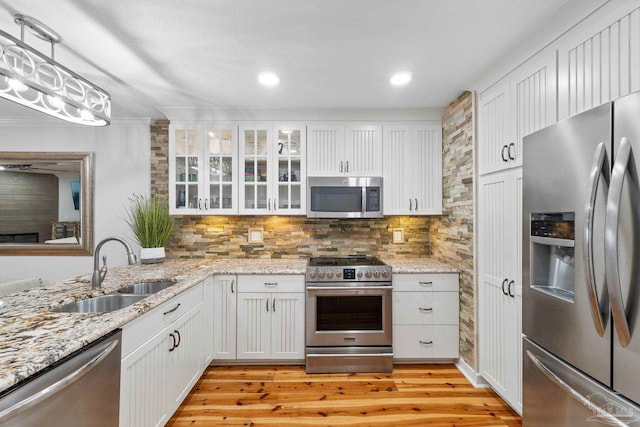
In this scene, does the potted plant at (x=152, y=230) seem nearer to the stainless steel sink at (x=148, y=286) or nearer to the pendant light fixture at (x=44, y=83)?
the stainless steel sink at (x=148, y=286)

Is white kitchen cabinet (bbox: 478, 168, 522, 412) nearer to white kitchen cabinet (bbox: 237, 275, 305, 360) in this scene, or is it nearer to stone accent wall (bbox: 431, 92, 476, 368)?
stone accent wall (bbox: 431, 92, 476, 368)

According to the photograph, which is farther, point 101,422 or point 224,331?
point 224,331

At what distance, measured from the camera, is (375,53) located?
6.34ft

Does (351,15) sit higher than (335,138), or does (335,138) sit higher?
(351,15)

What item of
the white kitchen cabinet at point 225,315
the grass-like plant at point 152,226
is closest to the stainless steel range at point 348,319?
the white kitchen cabinet at point 225,315

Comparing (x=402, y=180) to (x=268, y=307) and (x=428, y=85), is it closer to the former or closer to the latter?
(x=428, y=85)

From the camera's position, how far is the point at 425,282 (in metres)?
2.65

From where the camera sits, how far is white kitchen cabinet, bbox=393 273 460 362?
265 cm

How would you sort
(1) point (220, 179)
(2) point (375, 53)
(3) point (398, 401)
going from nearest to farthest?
(2) point (375, 53) → (3) point (398, 401) → (1) point (220, 179)

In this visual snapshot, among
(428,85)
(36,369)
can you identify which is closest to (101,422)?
(36,369)

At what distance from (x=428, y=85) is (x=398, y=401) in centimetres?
244

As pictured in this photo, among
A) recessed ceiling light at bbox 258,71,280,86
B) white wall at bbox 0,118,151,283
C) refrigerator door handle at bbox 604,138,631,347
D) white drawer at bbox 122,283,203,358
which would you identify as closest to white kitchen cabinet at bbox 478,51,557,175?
refrigerator door handle at bbox 604,138,631,347

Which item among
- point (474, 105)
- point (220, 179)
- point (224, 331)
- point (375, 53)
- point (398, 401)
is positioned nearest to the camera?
point (375, 53)

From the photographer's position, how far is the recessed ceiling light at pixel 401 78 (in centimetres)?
222
